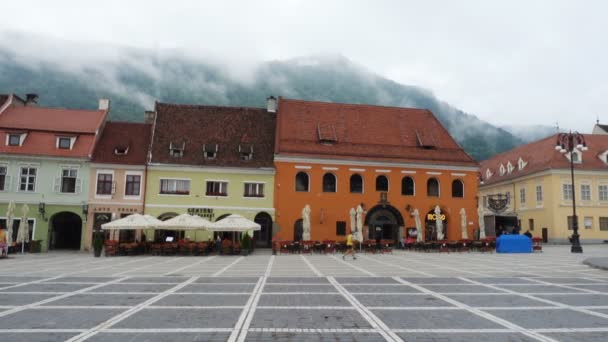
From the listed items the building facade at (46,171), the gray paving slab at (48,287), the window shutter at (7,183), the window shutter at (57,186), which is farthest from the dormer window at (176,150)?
the gray paving slab at (48,287)

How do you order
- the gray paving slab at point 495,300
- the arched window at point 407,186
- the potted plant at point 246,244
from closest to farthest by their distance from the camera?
1. the gray paving slab at point 495,300
2. the potted plant at point 246,244
3. the arched window at point 407,186

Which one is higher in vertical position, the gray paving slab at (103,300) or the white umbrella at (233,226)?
the white umbrella at (233,226)

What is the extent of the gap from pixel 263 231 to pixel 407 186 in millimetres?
12525

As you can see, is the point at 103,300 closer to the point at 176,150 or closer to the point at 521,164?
the point at 176,150

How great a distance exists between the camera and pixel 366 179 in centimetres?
3706

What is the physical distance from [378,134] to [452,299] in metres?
29.2

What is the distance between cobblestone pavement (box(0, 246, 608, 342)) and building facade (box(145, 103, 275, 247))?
17.2 m

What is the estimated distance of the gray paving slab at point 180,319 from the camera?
322 inches

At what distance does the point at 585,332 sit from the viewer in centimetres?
788

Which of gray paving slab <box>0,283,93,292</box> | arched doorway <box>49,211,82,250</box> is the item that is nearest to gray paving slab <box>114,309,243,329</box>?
gray paving slab <box>0,283,93,292</box>

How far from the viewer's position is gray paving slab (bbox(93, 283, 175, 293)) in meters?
12.8

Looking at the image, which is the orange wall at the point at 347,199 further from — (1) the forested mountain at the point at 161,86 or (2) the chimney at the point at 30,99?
(1) the forested mountain at the point at 161,86

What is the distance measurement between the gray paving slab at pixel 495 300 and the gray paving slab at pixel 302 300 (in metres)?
2.98

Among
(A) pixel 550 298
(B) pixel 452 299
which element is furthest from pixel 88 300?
(A) pixel 550 298
